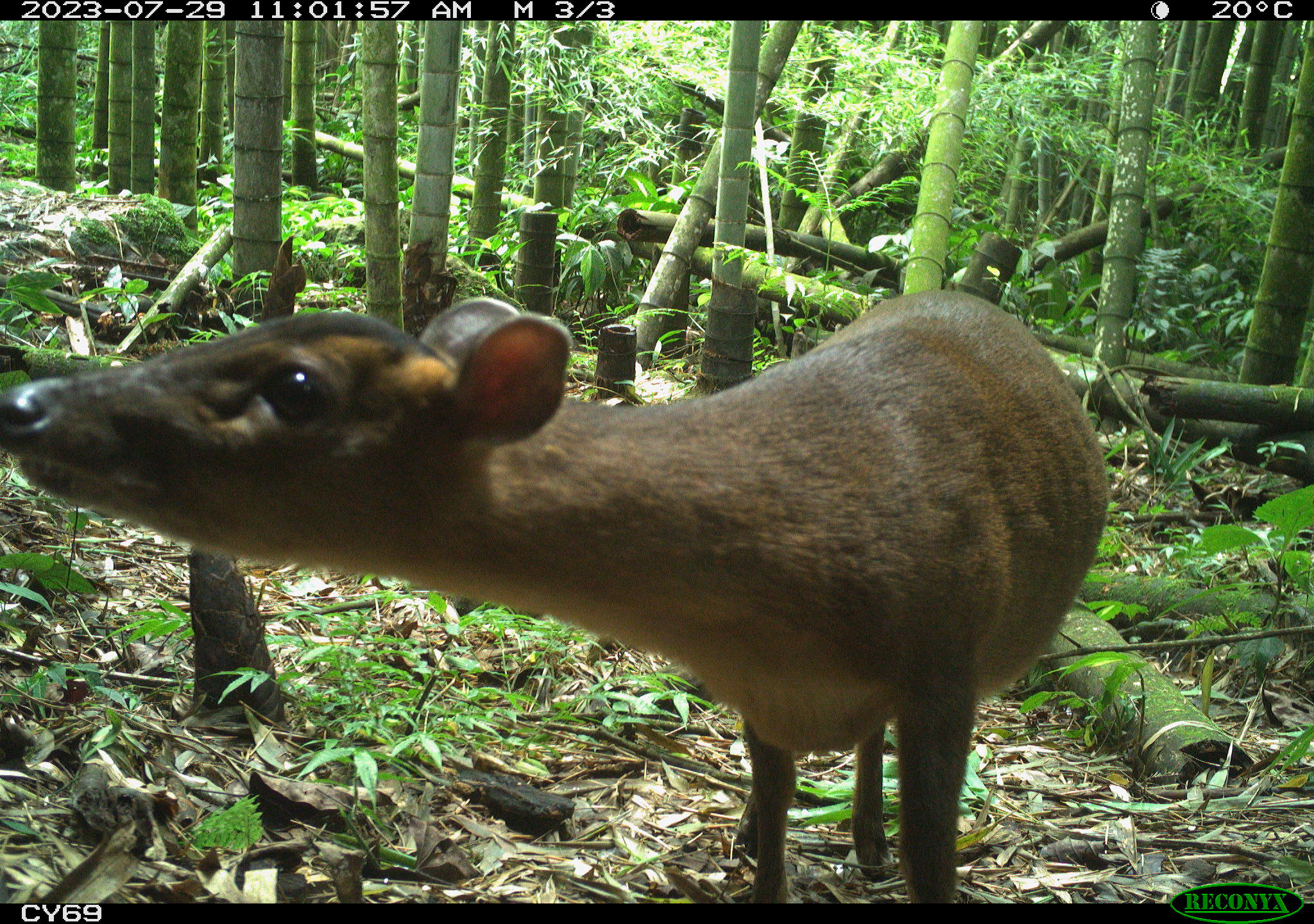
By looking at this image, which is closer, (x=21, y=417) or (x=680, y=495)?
(x=21, y=417)

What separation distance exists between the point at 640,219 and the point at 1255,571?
4.39m

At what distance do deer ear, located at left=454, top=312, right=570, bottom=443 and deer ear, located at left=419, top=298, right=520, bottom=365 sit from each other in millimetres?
135

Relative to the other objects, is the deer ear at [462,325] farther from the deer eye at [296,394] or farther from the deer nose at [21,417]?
the deer nose at [21,417]

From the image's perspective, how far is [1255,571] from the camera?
507 centimetres

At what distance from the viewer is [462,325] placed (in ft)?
7.45

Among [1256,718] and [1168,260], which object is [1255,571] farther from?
[1168,260]

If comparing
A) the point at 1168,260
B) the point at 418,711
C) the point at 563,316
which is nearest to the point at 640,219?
the point at 563,316

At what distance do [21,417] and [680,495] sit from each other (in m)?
1.17

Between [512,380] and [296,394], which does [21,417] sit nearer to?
[296,394]
